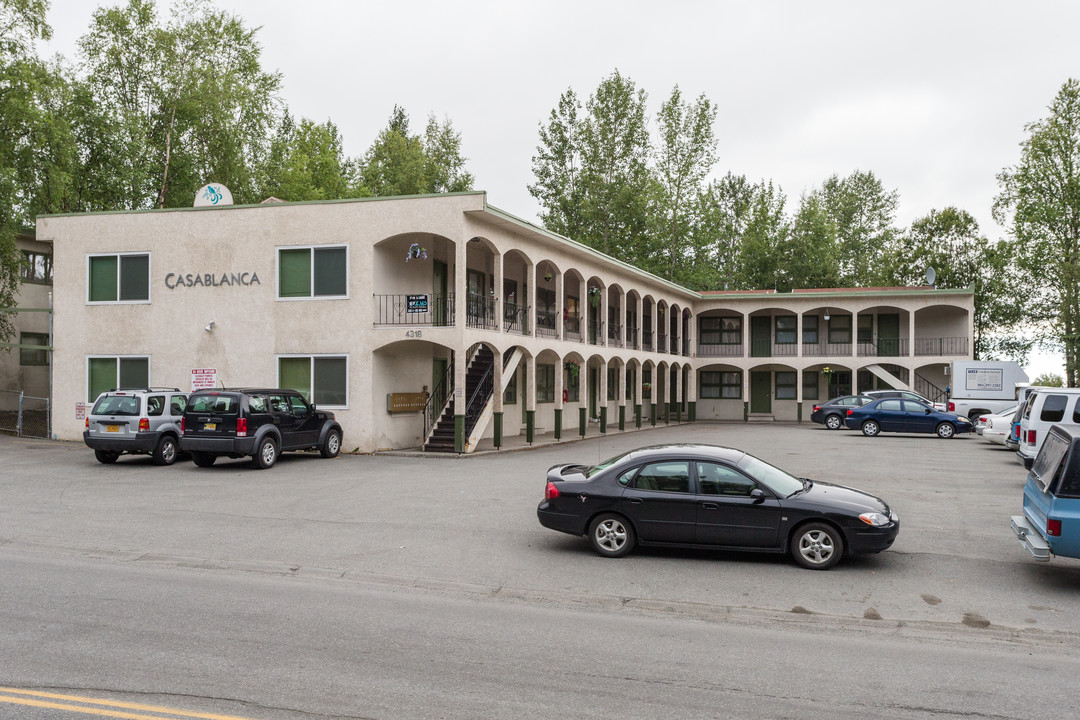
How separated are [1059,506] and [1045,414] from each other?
10.6m

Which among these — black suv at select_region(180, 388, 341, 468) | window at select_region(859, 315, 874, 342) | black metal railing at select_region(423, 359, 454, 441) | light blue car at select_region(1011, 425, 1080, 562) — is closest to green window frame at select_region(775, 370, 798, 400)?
window at select_region(859, 315, 874, 342)

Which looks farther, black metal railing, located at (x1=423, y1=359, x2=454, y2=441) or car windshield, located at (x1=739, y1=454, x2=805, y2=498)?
black metal railing, located at (x1=423, y1=359, x2=454, y2=441)

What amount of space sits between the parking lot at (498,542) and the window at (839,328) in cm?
2629

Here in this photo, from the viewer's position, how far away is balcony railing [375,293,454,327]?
2258 cm

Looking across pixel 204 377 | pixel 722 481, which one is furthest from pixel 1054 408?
pixel 204 377

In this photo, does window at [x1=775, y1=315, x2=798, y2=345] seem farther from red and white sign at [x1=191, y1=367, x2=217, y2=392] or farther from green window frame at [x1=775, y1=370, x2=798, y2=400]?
red and white sign at [x1=191, y1=367, x2=217, y2=392]

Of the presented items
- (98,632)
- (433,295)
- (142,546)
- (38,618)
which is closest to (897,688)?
(98,632)

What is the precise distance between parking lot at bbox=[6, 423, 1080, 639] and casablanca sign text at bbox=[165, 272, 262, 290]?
A: 251 inches

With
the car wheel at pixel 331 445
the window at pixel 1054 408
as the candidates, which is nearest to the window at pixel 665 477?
the window at pixel 1054 408

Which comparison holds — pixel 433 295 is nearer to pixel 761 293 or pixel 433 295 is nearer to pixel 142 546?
pixel 142 546

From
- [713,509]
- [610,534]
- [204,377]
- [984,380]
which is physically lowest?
[610,534]

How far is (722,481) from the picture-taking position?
982 cm

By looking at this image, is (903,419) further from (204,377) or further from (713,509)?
(204,377)

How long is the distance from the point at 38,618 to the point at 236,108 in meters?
38.1
